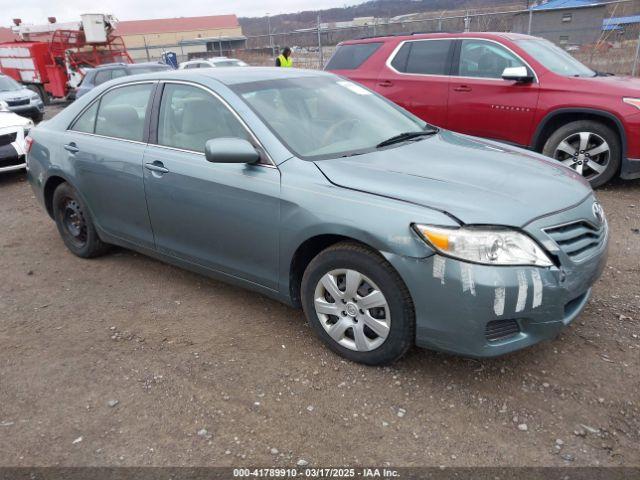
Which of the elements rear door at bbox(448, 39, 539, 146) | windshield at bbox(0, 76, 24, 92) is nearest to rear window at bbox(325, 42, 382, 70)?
rear door at bbox(448, 39, 539, 146)

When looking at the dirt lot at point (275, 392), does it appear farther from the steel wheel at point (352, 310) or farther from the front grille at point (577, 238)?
the front grille at point (577, 238)

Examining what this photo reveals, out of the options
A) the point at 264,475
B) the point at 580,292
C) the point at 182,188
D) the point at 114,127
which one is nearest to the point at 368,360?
the point at 264,475

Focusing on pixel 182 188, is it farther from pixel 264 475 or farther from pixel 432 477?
pixel 432 477

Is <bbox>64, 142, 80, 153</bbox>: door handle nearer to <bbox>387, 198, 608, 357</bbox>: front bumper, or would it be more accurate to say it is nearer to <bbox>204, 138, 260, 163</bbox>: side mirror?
<bbox>204, 138, 260, 163</bbox>: side mirror

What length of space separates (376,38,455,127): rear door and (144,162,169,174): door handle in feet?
14.0

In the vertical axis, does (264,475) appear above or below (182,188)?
below

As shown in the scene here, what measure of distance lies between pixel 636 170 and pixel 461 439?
179 inches

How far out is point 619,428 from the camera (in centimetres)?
249

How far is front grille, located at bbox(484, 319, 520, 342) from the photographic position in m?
2.56

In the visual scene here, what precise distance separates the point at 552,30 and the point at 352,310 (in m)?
15.4

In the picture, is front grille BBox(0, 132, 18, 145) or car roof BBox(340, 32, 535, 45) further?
front grille BBox(0, 132, 18, 145)

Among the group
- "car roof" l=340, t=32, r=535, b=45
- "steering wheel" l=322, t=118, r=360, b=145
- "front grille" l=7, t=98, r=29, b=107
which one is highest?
"car roof" l=340, t=32, r=535, b=45

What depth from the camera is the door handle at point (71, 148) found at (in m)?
4.37

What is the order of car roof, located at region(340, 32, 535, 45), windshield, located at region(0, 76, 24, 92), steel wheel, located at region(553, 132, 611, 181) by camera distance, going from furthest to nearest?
windshield, located at region(0, 76, 24, 92), car roof, located at region(340, 32, 535, 45), steel wheel, located at region(553, 132, 611, 181)
